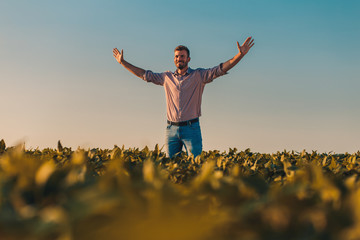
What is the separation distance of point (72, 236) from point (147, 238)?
212 mm

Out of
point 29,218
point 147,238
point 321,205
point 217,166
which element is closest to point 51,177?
point 29,218

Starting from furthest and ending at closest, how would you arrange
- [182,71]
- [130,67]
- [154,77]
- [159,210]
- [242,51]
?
[130,67] < [154,77] < [182,71] < [242,51] < [159,210]

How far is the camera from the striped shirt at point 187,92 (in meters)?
8.46

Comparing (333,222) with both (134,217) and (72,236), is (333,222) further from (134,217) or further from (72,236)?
(72,236)

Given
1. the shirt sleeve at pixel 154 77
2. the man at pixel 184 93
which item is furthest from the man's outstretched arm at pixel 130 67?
the shirt sleeve at pixel 154 77

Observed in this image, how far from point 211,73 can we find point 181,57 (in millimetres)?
974

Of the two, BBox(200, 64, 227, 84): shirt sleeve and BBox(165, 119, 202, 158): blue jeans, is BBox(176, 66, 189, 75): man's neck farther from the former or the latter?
BBox(165, 119, 202, 158): blue jeans

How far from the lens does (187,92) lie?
8664 millimetres

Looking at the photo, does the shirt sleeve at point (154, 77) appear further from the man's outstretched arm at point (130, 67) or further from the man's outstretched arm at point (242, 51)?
the man's outstretched arm at point (242, 51)

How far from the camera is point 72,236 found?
0.90 m

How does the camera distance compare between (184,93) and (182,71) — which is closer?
(184,93)

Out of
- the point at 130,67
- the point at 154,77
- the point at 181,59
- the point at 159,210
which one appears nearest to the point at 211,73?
the point at 181,59

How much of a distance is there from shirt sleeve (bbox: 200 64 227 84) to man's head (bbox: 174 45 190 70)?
1.76ft

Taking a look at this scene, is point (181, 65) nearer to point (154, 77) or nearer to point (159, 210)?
point (154, 77)
